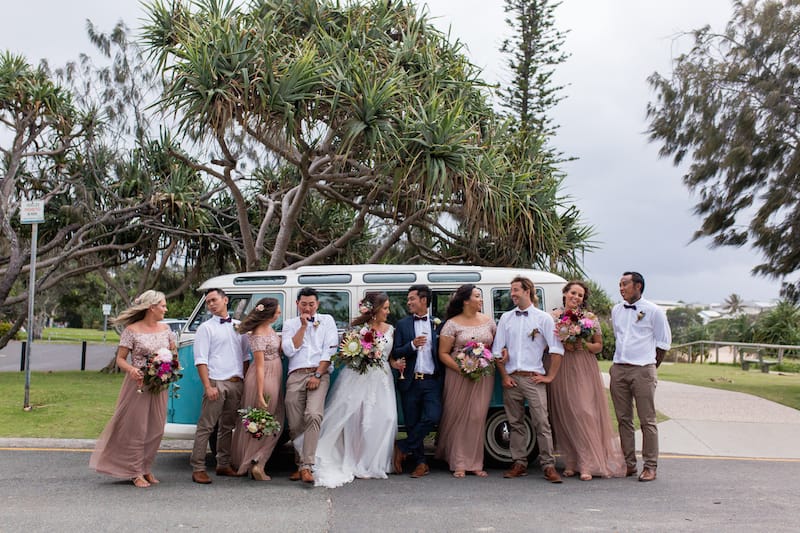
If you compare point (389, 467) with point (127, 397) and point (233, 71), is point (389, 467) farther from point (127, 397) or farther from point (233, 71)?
point (233, 71)

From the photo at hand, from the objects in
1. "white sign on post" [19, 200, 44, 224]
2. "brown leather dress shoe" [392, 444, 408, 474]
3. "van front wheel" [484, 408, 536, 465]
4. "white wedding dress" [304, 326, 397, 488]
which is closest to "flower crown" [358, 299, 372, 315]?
"white wedding dress" [304, 326, 397, 488]

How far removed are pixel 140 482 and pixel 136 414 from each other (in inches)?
23.7

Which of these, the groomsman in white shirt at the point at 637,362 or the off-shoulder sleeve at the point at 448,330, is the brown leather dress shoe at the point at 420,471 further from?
the groomsman in white shirt at the point at 637,362

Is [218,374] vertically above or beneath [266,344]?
beneath

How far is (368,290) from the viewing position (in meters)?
8.63

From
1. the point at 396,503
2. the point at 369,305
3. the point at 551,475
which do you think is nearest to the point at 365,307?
the point at 369,305

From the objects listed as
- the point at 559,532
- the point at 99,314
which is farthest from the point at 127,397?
the point at 99,314

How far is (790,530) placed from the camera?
19.8 feet

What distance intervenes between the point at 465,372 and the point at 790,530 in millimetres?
3107

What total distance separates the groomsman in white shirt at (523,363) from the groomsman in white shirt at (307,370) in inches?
67.2

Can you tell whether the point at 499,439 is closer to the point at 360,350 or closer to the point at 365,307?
the point at 360,350

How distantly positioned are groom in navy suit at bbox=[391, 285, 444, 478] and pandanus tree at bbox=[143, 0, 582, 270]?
4.38 metres

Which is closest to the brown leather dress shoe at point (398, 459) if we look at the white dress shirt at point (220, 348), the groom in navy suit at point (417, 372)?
the groom in navy suit at point (417, 372)

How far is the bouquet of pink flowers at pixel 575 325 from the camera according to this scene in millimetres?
7926
